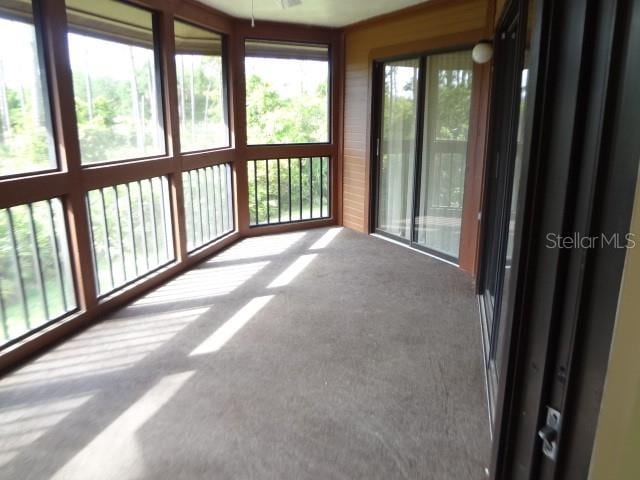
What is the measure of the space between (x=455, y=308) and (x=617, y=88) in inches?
116

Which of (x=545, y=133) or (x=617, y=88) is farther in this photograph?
(x=545, y=133)

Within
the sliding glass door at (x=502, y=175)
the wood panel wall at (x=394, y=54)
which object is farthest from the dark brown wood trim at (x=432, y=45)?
the sliding glass door at (x=502, y=175)

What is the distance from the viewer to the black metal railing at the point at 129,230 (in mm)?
3221

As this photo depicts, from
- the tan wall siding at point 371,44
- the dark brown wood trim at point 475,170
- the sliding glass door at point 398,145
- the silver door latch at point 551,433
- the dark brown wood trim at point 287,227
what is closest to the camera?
the silver door latch at point 551,433

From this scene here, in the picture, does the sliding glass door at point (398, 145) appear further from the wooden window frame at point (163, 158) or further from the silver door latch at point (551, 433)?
the silver door latch at point (551, 433)

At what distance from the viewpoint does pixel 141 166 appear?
3.45 meters

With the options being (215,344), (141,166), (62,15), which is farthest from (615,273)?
(141,166)

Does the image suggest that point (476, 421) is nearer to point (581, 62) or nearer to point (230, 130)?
point (581, 62)

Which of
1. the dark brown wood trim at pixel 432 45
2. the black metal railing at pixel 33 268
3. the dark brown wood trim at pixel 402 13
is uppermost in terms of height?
the dark brown wood trim at pixel 402 13

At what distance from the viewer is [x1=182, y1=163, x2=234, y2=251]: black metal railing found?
432cm

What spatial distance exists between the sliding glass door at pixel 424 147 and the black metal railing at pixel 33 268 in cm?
308

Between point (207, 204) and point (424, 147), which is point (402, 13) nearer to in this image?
point (424, 147)

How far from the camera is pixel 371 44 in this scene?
4.78 metres

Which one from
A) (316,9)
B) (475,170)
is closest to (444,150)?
(475,170)
